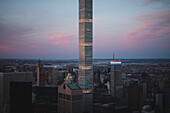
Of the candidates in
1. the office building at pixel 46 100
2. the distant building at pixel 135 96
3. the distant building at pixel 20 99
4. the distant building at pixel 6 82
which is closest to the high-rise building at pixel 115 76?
the distant building at pixel 135 96

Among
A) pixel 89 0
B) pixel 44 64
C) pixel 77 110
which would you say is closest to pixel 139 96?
pixel 77 110

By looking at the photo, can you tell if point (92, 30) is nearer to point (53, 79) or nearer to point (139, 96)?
point (139, 96)

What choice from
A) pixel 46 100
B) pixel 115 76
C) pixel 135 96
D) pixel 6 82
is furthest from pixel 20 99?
pixel 115 76

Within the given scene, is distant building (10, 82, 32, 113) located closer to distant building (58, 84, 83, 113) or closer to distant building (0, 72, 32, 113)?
distant building (58, 84, 83, 113)

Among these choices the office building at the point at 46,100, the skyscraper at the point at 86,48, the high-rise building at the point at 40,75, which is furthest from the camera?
the high-rise building at the point at 40,75

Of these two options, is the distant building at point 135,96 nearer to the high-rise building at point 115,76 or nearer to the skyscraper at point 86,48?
the skyscraper at point 86,48

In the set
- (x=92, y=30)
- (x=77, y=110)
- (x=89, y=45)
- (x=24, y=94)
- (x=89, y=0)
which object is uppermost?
(x=89, y=0)
